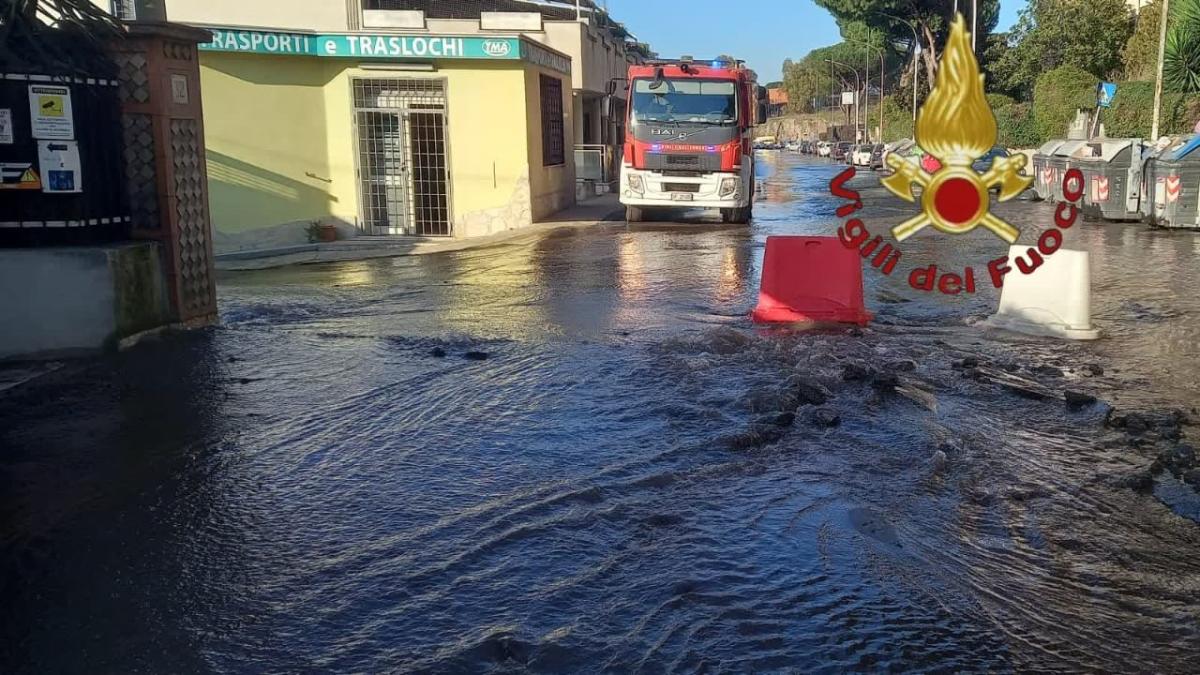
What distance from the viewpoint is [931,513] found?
4957mm

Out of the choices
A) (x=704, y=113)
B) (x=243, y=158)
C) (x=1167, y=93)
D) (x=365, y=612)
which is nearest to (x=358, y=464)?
(x=365, y=612)

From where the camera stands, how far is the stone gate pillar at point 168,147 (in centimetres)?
898

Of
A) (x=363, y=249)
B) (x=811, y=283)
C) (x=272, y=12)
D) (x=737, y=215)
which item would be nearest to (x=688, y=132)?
(x=737, y=215)

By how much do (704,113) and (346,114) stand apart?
22.4 feet

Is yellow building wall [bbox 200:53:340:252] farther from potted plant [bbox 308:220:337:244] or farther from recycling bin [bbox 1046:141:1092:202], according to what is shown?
recycling bin [bbox 1046:141:1092:202]

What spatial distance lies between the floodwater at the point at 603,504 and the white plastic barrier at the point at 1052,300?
0.26 m

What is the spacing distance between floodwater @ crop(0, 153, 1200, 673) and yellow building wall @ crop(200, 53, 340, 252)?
10077mm

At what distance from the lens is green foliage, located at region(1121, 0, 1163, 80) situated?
115 feet

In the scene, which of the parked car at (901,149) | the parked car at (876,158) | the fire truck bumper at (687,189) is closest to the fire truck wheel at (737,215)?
the fire truck bumper at (687,189)

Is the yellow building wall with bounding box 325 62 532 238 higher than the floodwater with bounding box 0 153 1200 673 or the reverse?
higher

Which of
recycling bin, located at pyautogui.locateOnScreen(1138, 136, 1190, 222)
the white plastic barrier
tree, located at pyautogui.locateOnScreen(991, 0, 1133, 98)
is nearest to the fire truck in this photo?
recycling bin, located at pyautogui.locateOnScreen(1138, 136, 1190, 222)

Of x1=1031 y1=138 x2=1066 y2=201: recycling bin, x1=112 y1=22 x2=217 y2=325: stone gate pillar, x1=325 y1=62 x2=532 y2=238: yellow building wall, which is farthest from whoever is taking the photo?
x1=1031 y1=138 x2=1066 y2=201: recycling bin

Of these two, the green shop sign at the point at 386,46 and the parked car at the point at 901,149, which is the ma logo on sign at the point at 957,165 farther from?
the green shop sign at the point at 386,46

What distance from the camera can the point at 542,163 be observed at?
22.8 meters
